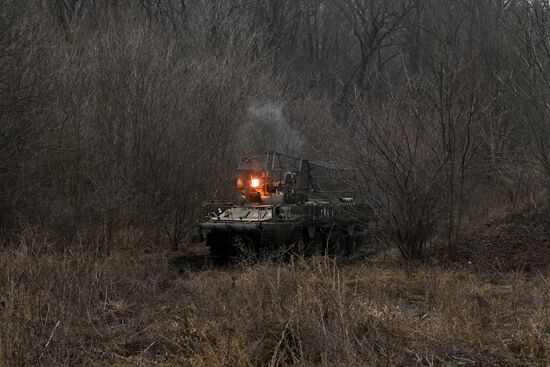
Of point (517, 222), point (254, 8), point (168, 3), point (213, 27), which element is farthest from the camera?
point (254, 8)

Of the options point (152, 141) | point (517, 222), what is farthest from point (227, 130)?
point (517, 222)

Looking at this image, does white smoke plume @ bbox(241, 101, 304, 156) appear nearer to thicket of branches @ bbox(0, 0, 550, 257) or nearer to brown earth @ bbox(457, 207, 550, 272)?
thicket of branches @ bbox(0, 0, 550, 257)

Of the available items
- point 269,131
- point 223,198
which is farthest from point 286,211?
point 269,131

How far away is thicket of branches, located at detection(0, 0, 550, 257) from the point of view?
11.5 meters

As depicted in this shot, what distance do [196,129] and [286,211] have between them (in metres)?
4.23

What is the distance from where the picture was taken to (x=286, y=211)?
12797mm

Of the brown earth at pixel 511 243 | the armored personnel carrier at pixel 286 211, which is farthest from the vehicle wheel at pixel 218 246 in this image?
the brown earth at pixel 511 243

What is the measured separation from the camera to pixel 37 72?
13.5 m

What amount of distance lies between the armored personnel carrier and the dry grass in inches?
163

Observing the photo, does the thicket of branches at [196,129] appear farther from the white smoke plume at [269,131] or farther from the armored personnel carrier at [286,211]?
the armored personnel carrier at [286,211]

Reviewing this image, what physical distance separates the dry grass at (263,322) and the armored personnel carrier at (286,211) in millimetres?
4143

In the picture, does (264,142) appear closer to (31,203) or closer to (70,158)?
(70,158)

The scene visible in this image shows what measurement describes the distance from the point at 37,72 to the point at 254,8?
24.5m

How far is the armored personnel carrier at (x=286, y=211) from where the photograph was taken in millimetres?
12617
